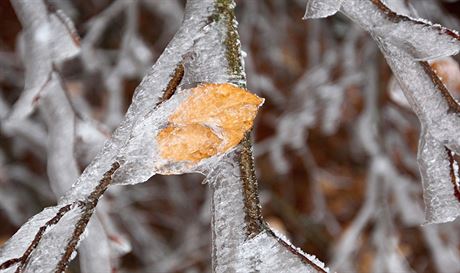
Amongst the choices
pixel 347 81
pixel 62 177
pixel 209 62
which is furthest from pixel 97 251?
pixel 347 81

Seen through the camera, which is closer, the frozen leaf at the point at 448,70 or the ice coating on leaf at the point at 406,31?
the ice coating on leaf at the point at 406,31

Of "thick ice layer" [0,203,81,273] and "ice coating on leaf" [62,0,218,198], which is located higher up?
"ice coating on leaf" [62,0,218,198]

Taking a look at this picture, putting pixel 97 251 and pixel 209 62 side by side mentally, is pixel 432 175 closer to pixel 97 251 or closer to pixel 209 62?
pixel 209 62

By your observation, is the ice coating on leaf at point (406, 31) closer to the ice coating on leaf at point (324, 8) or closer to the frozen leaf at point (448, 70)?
the ice coating on leaf at point (324, 8)

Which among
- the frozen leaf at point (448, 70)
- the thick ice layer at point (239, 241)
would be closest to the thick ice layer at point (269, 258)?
the thick ice layer at point (239, 241)

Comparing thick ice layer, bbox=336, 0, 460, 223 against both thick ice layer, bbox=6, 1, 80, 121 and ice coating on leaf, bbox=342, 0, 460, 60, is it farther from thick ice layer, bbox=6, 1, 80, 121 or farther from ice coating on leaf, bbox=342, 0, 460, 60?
thick ice layer, bbox=6, 1, 80, 121

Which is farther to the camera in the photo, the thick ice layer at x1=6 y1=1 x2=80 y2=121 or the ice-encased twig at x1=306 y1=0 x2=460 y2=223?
the thick ice layer at x1=6 y1=1 x2=80 y2=121

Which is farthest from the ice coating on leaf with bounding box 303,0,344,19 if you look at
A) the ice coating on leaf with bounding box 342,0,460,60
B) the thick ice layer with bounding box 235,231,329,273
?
the thick ice layer with bounding box 235,231,329,273

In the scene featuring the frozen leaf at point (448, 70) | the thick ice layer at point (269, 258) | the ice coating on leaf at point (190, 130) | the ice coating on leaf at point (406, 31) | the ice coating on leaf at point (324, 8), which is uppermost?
the ice coating on leaf at point (324, 8)

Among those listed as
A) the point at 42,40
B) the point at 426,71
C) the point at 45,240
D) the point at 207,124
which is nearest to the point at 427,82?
the point at 426,71
